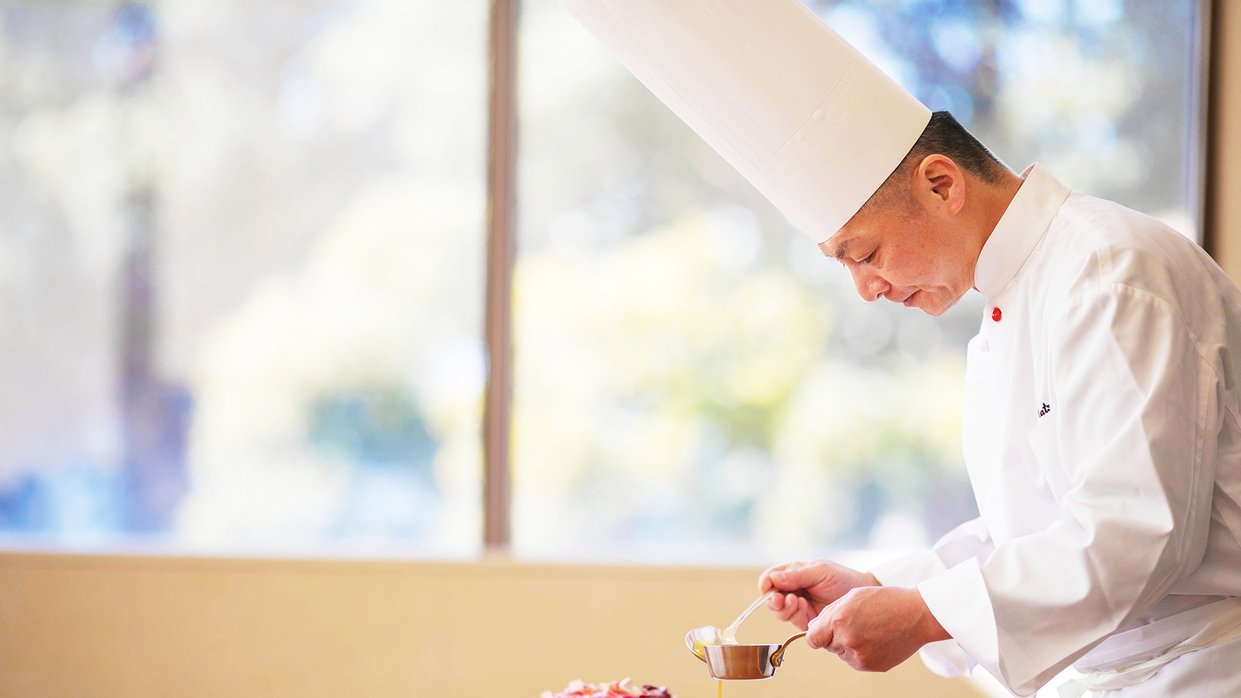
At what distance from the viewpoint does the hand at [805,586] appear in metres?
1.54

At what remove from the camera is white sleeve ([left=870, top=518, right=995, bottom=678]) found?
1.55 meters

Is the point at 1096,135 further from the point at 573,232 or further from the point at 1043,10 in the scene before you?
the point at 573,232

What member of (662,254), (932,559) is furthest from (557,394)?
(932,559)

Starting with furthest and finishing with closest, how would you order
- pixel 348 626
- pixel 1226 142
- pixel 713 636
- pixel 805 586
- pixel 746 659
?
pixel 1226 142, pixel 348 626, pixel 713 636, pixel 805 586, pixel 746 659

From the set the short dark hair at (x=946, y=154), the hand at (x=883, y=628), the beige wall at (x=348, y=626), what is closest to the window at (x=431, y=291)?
the beige wall at (x=348, y=626)

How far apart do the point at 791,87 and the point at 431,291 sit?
161 cm

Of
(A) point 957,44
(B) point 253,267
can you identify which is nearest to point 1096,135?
(A) point 957,44

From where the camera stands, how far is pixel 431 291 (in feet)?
9.26

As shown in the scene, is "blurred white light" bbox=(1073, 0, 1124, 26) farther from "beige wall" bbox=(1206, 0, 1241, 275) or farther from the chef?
the chef

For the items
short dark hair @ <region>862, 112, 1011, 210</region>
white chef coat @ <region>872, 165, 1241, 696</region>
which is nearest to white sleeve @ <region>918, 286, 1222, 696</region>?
white chef coat @ <region>872, 165, 1241, 696</region>

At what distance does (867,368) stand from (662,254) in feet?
2.32

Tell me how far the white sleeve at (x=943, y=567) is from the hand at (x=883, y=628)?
382mm

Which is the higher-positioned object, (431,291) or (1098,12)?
(1098,12)

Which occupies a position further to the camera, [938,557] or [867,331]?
[867,331]
